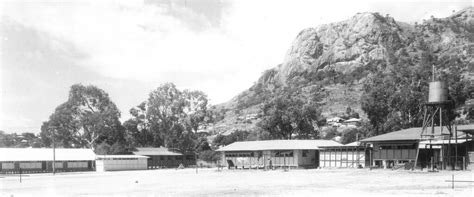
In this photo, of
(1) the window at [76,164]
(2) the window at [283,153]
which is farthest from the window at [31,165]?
(2) the window at [283,153]

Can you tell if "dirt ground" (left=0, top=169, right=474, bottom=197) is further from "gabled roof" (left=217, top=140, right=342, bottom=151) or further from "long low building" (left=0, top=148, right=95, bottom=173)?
"long low building" (left=0, top=148, right=95, bottom=173)

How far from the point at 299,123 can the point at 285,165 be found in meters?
26.8

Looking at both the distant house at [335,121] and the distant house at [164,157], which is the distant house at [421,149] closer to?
the distant house at [164,157]

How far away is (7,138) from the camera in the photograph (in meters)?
119

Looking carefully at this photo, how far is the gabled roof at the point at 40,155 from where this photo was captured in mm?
67188

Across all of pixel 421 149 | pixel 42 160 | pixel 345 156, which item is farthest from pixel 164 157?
pixel 421 149

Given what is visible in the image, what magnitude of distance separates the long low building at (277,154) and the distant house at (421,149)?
882 cm

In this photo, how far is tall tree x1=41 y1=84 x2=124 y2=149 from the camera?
87.9m

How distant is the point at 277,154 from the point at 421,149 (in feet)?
63.1

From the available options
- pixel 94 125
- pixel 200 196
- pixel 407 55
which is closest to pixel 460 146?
pixel 200 196

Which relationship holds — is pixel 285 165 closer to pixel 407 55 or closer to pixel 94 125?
pixel 94 125

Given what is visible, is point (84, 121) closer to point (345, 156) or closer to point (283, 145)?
point (283, 145)

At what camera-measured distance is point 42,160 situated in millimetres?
69000

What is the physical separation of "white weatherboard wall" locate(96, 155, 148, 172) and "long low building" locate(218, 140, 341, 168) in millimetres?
16186
